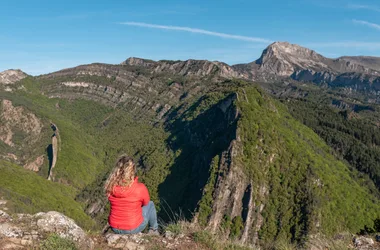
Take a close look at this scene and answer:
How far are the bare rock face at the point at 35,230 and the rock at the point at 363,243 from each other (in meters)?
12.0

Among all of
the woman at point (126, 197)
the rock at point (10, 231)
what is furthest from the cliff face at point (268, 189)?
the rock at point (10, 231)

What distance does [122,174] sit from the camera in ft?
42.2

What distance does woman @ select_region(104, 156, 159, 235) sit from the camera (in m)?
12.9

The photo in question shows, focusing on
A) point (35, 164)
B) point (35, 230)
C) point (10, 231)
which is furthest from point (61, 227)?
point (35, 164)

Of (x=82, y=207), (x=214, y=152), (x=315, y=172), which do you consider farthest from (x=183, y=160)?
(x=315, y=172)

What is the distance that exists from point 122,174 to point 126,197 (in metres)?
1.02

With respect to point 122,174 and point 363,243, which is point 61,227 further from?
point 363,243

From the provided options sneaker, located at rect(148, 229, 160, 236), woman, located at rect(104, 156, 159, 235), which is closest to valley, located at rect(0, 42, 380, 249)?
sneaker, located at rect(148, 229, 160, 236)

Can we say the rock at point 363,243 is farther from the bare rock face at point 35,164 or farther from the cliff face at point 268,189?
the bare rock face at point 35,164

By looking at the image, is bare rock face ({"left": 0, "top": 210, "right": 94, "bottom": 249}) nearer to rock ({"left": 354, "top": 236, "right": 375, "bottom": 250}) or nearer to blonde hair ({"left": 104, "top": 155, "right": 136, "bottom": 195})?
blonde hair ({"left": 104, "top": 155, "right": 136, "bottom": 195})

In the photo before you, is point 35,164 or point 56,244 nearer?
point 56,244

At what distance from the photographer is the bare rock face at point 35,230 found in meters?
10.9

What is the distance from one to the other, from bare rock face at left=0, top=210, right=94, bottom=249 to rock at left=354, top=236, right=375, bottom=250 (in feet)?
39.4

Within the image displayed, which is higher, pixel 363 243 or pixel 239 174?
pixel 363 243
